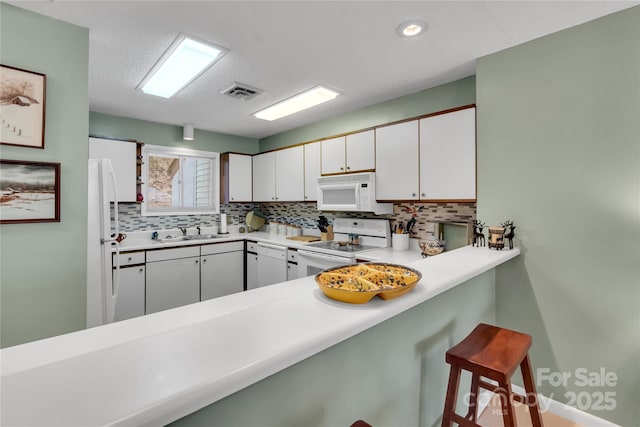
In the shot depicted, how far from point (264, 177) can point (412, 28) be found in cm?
295

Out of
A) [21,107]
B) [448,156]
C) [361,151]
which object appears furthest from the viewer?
[361,151]

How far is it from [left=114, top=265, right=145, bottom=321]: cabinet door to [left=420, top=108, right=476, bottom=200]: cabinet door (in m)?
3.00

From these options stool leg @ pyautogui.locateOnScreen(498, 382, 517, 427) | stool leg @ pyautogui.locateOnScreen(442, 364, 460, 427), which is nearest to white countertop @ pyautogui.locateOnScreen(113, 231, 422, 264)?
stool leg @ pyautogui.locateOnScreen(442, 364, 460, 427)

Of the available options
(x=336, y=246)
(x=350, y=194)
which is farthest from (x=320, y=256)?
(x=350, y=194)

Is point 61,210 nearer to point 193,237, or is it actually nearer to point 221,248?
point 221,248

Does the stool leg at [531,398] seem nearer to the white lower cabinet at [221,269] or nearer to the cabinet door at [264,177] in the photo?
the white lower cabinet at [221,269]

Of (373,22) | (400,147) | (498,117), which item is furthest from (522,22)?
(400,147)

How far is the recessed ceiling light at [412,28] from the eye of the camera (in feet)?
5.77

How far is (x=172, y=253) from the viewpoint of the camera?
10.9ft

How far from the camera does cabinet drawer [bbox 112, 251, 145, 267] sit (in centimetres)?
299

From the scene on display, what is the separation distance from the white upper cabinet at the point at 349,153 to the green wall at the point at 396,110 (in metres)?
0.31

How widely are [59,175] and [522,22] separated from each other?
2.91 meters

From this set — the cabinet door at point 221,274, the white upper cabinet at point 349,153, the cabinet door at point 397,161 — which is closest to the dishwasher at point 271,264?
the cabinet door at point 221,274

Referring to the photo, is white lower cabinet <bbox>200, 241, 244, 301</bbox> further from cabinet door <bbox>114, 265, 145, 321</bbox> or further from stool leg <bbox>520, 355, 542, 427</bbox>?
stool leg <bbox>520, 355, 542, 427</bbox>
